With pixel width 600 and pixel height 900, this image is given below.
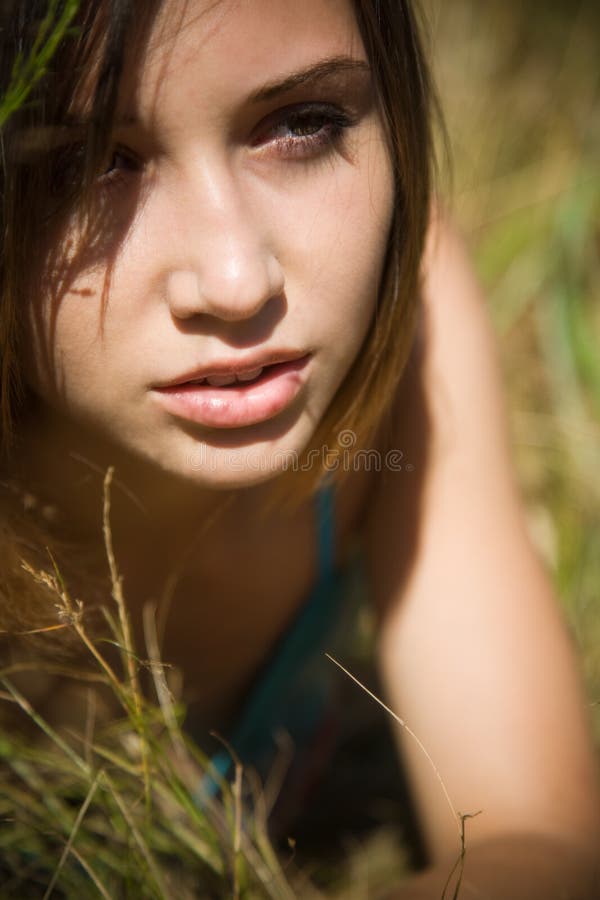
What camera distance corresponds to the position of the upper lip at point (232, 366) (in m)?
0.85

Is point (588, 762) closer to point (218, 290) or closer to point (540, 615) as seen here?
point (540, 615)

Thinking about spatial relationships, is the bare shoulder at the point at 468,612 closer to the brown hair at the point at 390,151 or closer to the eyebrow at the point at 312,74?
the brown hair at the point at 390,151

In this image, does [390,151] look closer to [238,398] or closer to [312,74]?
[312,74]

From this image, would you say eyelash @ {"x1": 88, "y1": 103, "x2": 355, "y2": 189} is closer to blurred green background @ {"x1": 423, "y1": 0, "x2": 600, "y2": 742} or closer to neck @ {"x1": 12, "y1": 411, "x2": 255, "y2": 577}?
neck @ {"x1": 12, "y1": 411, "x2": 255, "y2": 577}

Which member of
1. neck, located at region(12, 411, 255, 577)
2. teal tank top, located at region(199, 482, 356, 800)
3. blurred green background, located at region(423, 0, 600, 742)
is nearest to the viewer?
neck, located at region(12, 411, 255, 577)

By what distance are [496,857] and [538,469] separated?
3.30 ft

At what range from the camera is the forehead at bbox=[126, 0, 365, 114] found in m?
0.74

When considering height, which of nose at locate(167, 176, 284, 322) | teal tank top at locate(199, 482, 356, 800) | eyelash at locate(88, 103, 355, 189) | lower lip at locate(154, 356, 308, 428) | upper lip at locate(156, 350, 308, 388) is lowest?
teal tank top at locate(199, 482, 356, 800)

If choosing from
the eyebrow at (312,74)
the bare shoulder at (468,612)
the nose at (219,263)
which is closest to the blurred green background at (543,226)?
the bare shoulder at (468,612)

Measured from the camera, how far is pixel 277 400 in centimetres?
89

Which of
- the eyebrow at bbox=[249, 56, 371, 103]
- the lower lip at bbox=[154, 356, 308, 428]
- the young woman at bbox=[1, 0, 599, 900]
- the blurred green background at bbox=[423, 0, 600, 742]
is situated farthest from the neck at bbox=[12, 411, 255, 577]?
the blurred green background at bbox=[423, 0, 600, 742]

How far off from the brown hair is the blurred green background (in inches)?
24.9

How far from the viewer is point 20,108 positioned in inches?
29.4

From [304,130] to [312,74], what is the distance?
56 mm
